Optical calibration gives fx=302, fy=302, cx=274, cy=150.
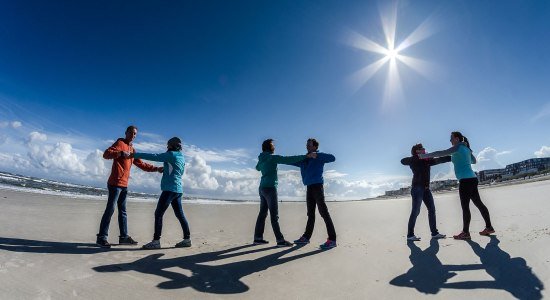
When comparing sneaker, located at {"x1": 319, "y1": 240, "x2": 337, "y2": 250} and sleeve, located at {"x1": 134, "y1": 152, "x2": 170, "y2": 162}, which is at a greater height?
sleeve, located at {"x1": 134, "y1": 152, "x2": 170, "y2": 162}

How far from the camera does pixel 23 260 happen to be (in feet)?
13.3

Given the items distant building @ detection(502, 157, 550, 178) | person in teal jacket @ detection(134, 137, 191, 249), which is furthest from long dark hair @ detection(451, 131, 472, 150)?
distant building @ detection(502, 157, 550, 178)

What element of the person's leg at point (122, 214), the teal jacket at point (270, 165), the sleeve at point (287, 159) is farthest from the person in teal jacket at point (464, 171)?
the person's leg at point (122, 214)

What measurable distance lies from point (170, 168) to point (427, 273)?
4.51m

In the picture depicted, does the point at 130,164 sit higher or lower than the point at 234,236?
higher

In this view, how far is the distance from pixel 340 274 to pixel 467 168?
391cm

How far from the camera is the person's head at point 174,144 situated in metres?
5.91

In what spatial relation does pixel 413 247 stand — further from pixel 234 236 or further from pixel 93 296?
pixel 93 296

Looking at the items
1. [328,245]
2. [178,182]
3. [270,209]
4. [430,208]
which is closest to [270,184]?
[270,209]

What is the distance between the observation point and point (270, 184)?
5953 millimetres

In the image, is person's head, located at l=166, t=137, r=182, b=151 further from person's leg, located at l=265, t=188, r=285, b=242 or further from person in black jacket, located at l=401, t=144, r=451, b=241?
person in black jacket, located at l=401, t=144, r=451, b=241

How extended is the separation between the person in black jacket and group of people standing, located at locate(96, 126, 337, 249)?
1823 millimetres

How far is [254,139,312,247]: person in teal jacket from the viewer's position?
5.86m

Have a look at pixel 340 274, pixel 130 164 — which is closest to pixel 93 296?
pixel 340 274
